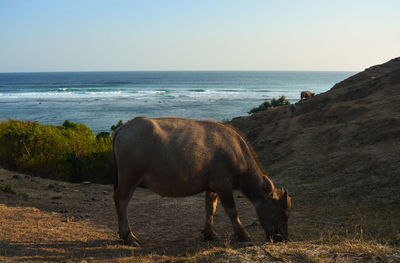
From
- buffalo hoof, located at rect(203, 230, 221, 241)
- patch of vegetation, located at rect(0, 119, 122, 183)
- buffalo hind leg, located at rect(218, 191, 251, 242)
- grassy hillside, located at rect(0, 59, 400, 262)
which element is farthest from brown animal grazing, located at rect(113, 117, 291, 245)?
patch of vegetation, located at rect(0, 119, 122, 183)

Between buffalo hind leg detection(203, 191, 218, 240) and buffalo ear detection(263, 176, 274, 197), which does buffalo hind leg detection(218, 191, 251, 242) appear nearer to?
buffalo hind leg detection(203, 191, 218, 240)

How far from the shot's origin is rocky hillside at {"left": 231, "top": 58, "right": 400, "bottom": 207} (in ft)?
31.9

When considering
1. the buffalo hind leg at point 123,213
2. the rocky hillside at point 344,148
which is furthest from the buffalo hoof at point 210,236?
the rocky hillside at point 344,148

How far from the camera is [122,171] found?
21.8 ft

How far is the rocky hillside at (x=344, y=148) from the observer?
9.71m

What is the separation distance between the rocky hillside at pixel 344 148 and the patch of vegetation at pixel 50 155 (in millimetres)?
7849

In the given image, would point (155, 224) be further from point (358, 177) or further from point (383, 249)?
point (358, 177)

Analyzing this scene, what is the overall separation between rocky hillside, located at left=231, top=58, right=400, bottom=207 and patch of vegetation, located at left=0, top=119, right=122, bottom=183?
785cm

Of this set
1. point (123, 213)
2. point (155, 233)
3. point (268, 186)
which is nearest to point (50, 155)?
point (155, 233)

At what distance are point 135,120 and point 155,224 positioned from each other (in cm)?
308

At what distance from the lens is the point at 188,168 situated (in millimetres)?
6523

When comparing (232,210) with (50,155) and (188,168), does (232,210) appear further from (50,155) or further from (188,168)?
(50,155)

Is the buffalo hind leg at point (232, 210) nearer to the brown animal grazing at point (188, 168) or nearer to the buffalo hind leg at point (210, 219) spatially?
the brown animal grazing at point (188, 168)

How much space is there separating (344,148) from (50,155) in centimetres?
1246
